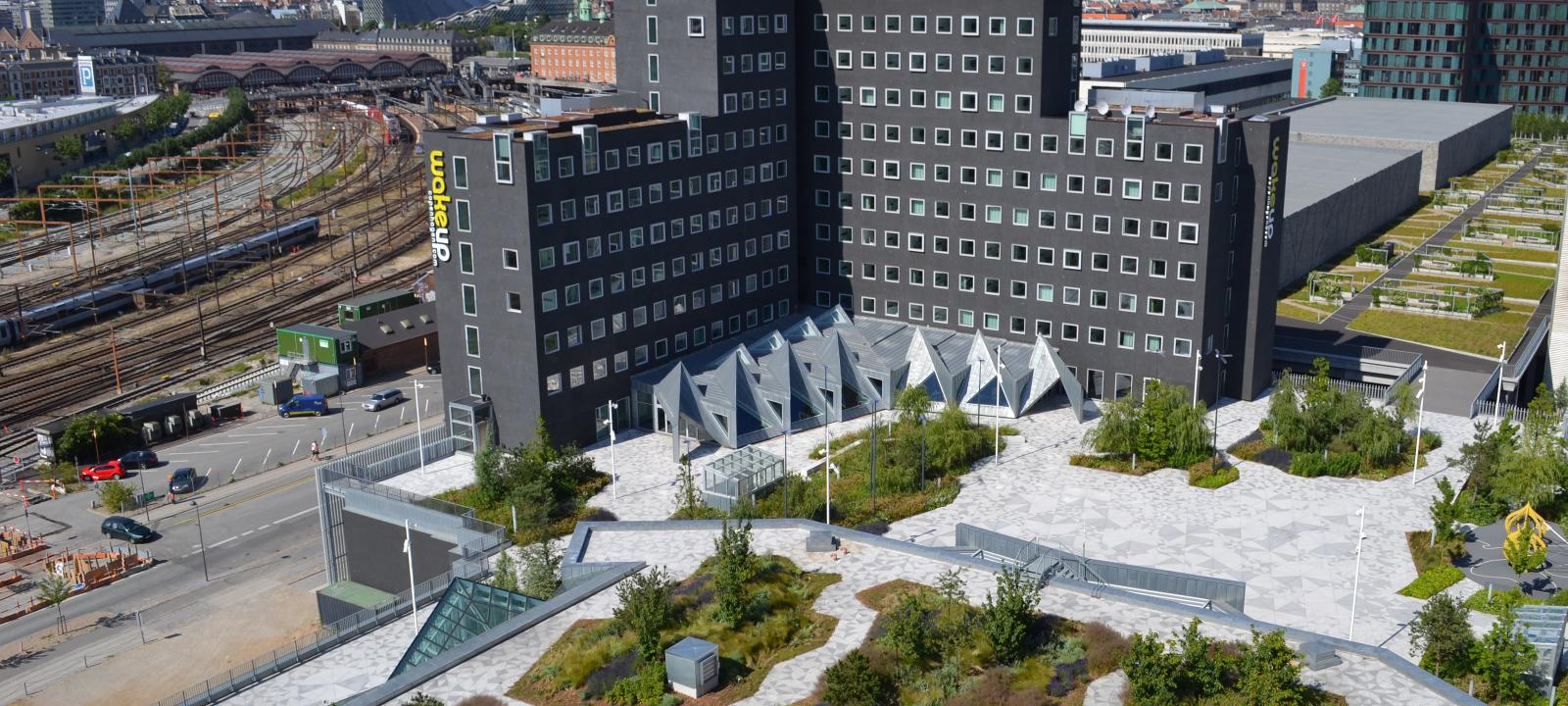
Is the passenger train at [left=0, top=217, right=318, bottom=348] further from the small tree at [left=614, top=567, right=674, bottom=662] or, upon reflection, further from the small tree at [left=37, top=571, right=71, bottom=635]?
the small tree at [left=614, top=567, right=674, bottom=662]

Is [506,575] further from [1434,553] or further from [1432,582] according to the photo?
[1434,553]

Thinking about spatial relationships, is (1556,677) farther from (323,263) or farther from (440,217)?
(323,263)

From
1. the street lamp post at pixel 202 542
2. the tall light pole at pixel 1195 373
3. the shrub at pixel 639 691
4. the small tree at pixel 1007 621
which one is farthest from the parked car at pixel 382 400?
the small tree at pixel 1007 621

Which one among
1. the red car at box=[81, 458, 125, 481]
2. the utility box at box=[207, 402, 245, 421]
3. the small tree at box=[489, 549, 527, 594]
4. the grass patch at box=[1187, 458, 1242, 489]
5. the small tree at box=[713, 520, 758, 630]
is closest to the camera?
the small tree at box=[713, 520, 758, 630]

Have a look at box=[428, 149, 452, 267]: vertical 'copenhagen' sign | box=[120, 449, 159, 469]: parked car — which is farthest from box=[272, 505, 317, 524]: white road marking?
box=[428, 149, 452, 267]: vertical 'copenhagen' sign

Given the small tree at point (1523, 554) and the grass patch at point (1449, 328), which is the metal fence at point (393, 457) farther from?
the grass patch at point (1449, 328)

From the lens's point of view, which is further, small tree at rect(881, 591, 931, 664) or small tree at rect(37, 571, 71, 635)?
small tree at rect(37, 571, 71, 635)
